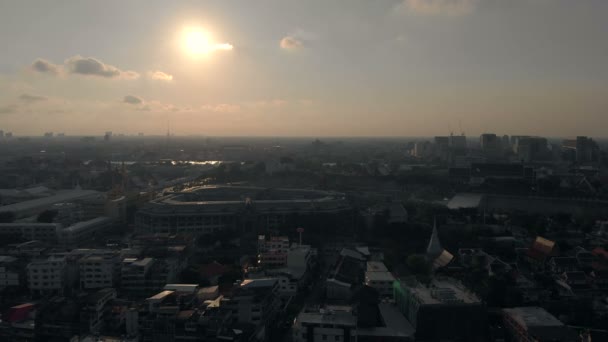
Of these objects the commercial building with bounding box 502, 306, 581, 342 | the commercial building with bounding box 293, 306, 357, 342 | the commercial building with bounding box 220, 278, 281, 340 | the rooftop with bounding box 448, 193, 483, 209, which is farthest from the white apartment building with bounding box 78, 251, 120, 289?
the rooftop with bounding box 448, 193, 483, 209

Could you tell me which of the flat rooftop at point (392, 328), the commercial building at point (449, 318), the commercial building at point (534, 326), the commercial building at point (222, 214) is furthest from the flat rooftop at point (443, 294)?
the commercial building at point (222, 214)

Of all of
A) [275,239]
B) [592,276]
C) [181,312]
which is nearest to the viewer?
[181,312]

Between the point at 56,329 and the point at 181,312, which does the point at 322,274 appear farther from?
the point at 56,329

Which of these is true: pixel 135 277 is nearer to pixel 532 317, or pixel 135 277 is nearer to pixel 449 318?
pixel 449 318

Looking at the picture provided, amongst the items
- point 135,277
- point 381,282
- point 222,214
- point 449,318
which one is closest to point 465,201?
point 222,214

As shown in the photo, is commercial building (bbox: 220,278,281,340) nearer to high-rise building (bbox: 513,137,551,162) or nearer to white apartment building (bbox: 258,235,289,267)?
white apartment building (bbox: 258,235,289,267)

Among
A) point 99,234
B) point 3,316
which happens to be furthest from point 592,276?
point 99,234
